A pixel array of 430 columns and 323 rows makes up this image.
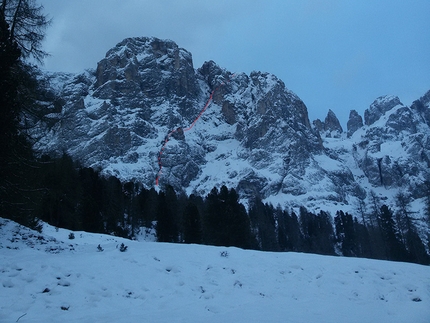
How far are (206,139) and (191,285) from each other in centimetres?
16233

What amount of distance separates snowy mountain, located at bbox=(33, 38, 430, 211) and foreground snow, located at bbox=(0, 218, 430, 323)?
109 meters

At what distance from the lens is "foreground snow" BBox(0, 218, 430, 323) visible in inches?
373

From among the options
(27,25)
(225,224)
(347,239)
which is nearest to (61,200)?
(225,224)

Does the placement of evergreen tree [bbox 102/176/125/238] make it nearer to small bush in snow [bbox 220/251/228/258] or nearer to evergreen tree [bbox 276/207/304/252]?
small bush in snow [bbox 220/251/228/258]

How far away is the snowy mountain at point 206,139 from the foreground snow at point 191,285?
109 meters

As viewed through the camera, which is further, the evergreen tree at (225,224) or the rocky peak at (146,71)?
the rocky peak at (146,71)

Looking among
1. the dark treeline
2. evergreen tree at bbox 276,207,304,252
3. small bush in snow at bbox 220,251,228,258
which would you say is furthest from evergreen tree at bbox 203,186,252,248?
evergreen tree at bbox 276,207,304,252

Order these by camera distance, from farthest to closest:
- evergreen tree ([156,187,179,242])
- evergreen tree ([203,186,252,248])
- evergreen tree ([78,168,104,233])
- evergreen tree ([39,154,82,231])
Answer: evergreen tree ([156,187,179,242]) < evergreen tree ([203,186,252,248]) < evergreen tree ([78,168,104,233]) < evergreen tree ([39,154,82,231])

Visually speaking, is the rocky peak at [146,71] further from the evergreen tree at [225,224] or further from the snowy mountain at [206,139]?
the evergreen tree at [225,224]

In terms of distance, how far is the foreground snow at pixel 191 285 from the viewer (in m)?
9.47

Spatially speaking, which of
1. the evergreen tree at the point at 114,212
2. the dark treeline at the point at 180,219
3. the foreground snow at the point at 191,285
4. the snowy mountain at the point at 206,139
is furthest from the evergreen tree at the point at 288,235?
the foreground snow at the point at 191,285

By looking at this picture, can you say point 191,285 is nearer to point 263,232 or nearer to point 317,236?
point 263,232

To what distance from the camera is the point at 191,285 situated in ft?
41.1

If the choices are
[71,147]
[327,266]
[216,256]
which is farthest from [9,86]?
[71,147]
